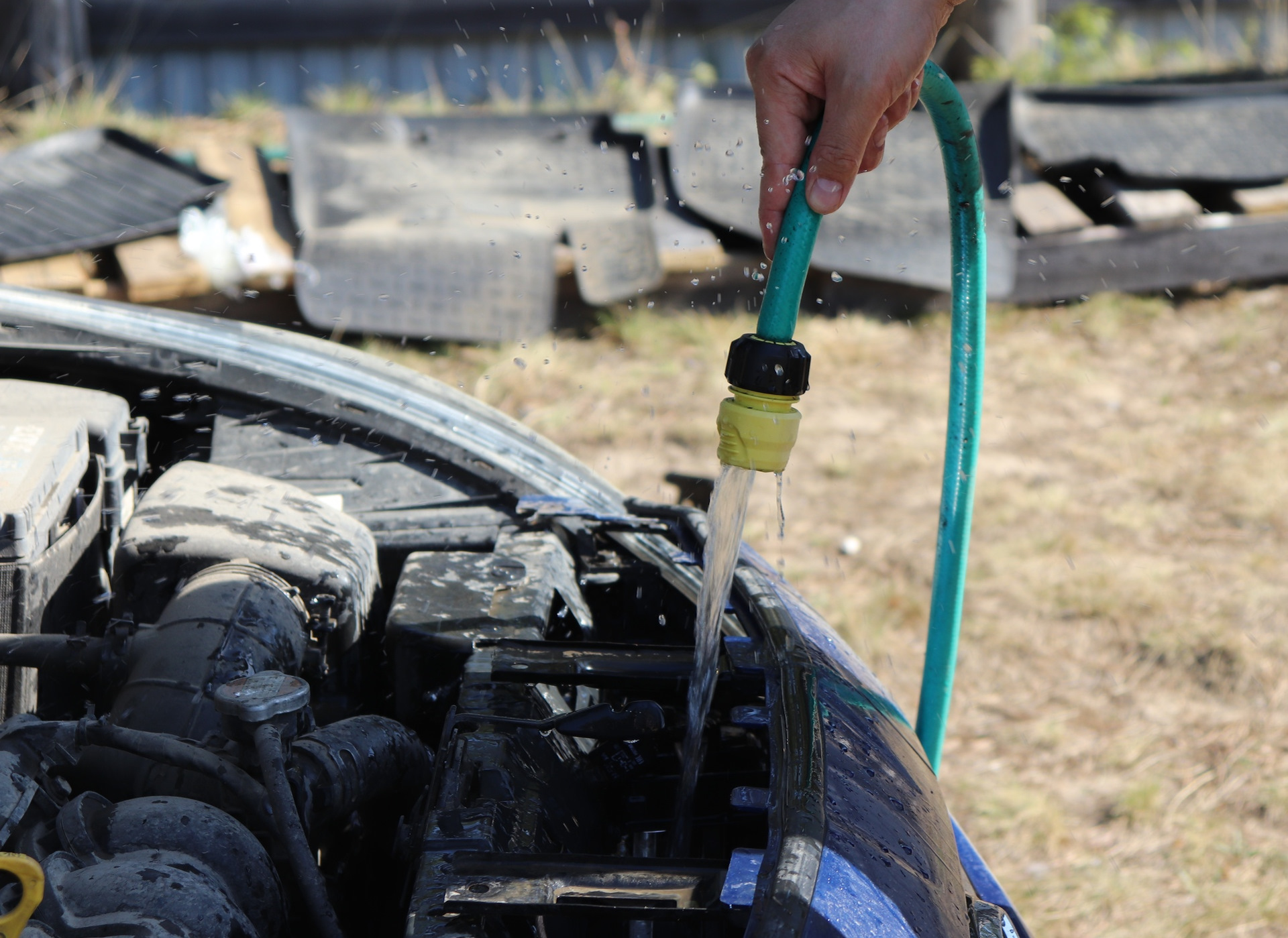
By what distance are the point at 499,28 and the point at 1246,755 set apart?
6040mm

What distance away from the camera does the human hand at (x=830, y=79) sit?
1310 millimetres

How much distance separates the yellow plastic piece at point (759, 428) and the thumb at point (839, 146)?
242mm

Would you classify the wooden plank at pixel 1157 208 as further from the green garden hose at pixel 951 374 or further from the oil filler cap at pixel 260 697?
the oil filler cap at pixel 260 697

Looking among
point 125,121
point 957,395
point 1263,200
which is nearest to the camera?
point 957,395

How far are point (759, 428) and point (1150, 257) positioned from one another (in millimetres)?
5098

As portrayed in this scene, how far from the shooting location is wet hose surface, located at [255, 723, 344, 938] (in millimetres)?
1154

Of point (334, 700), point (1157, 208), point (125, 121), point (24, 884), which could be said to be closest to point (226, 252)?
point (125, 121)

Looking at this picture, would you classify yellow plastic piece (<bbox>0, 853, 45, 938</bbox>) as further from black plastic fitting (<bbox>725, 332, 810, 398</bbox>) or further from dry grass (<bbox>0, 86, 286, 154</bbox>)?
dry grass (<bbox>0, 86, 286, 154</bbox>)

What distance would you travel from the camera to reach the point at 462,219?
507cm

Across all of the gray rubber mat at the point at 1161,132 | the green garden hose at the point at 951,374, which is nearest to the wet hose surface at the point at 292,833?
the green garden hose at the point at 951,374

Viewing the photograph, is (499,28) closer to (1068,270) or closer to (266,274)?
(266,274)

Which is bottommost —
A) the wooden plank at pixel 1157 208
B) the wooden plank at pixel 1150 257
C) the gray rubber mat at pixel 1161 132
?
the wooden plank at pixel 1150 257

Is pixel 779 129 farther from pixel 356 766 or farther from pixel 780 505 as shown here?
pixel 356 766

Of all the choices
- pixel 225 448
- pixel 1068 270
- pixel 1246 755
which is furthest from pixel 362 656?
pixel 1068 270
